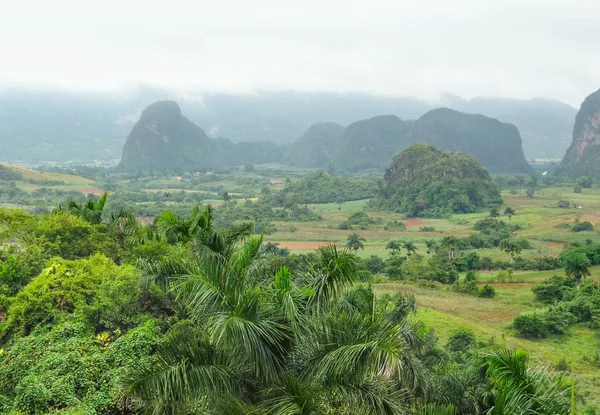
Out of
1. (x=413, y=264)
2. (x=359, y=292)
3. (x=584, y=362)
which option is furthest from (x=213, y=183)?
(x=359, y=292)

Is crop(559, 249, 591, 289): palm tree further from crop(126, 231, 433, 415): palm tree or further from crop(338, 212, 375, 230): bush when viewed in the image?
crop(338, 212, 375, 230): bush

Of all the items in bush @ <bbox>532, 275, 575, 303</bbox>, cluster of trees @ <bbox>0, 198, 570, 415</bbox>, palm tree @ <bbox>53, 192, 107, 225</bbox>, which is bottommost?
bush @ <bbox>532, 275, 575, 303</bbox>

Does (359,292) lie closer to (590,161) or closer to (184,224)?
(184,224)

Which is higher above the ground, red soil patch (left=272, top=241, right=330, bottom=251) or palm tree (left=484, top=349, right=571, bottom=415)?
palm tree (left=484, top=349, right=571, bottom=415)

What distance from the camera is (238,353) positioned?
4.61m

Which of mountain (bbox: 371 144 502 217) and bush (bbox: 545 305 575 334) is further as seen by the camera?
mountain (bbox: 371 144 502 217)

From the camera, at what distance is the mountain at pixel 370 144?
176 metres

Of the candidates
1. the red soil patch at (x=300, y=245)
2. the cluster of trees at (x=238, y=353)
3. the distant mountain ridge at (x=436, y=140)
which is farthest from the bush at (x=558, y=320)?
the distant mountain ridge at (x=436, y=140)

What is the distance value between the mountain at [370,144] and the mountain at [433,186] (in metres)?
79.9

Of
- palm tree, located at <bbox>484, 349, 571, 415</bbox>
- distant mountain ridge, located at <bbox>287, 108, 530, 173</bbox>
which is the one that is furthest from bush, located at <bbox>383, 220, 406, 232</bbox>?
distant mountain ridge, located at <bbox>287, 108, 530, 173</bbox>

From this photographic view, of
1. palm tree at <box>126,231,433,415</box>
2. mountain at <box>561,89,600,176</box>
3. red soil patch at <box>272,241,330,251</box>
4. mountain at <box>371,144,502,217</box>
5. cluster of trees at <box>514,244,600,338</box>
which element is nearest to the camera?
palm tree at <box>126,231,433,415</box>

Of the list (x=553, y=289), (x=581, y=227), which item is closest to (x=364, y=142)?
(x=581, y=227)

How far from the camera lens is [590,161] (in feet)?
397

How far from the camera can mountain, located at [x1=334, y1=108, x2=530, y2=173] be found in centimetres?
16562
